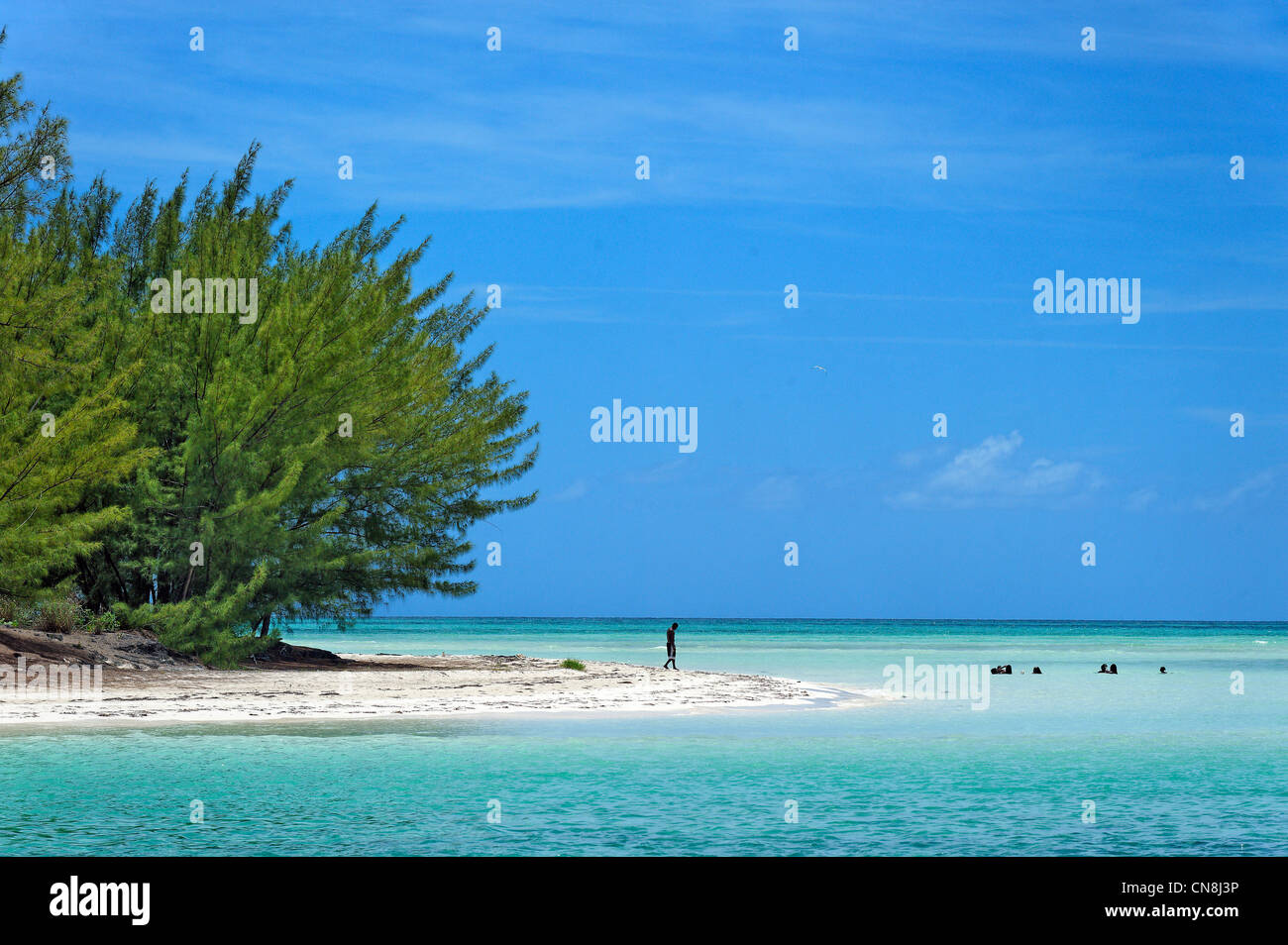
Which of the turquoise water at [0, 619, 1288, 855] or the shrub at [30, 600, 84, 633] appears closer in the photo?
the turquoise water at [0, 619, 1288, 855]

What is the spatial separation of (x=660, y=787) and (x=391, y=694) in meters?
12.2

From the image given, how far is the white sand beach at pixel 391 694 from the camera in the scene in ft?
70.0

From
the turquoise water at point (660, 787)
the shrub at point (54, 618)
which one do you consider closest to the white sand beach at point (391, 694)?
the turquoise water at point (660, 787)

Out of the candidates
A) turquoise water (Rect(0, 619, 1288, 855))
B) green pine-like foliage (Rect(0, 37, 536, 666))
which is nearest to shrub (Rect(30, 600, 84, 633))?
green pine-like foliage (Rect(0, 37, 536, 666))

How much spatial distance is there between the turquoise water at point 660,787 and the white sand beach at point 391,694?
5.54 feet

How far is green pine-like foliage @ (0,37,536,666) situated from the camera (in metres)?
25.7

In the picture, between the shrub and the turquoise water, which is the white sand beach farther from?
the shrub

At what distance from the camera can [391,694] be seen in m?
25.8

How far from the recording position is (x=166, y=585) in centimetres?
3061

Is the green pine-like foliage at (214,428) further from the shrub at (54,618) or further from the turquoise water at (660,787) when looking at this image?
the turquoise water at (660,787)

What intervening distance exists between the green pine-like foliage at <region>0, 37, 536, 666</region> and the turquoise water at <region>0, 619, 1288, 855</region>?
8948mm
